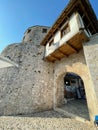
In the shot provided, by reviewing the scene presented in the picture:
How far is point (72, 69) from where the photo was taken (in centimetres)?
669

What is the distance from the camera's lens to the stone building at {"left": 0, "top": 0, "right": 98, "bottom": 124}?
5.72 meters

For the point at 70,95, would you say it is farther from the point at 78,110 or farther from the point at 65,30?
the point at 65,30

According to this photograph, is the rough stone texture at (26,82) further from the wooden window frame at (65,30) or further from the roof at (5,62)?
the wooden window frame at (65,30)

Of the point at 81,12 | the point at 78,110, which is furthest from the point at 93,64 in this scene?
the point at 81,12

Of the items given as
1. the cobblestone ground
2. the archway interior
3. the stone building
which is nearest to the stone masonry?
the stone building

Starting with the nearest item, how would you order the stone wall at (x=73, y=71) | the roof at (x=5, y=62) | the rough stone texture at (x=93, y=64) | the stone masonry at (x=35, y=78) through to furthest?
the rough stone texture at (x=93, y=64), the stone wall at (x=73, y=71), the stone masonry at (x=35, y=78), the roof at (x=5, y=62)

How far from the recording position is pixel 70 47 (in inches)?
257

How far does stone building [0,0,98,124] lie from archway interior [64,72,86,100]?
8.28ft

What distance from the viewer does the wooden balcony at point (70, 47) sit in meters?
5.62

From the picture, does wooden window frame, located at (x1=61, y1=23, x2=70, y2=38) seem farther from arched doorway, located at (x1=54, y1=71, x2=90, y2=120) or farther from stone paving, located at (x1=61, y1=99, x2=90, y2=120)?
stone paving, located at (x1=61, y1=99, x2=90, y2=120)

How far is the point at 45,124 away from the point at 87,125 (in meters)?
1.89

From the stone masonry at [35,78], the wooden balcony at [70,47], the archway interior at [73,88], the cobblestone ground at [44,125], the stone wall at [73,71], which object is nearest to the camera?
the cobblestone ground at [44,125]

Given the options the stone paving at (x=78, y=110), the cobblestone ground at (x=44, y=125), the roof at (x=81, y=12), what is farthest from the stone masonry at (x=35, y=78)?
the roof at (x=81, y=12)

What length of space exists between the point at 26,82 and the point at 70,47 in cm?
372
